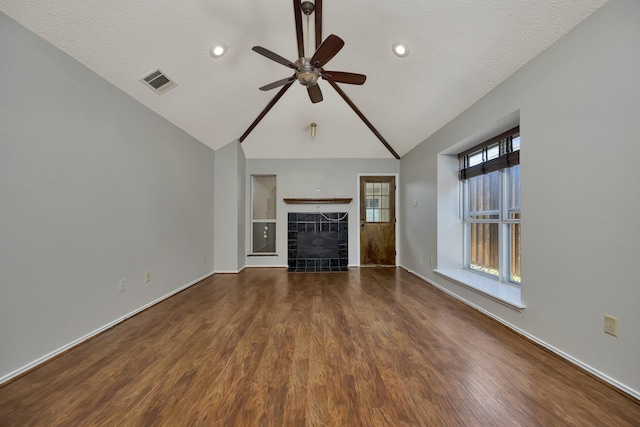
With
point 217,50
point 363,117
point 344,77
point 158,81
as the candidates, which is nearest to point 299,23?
point 344,77

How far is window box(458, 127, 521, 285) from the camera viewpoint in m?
2.82

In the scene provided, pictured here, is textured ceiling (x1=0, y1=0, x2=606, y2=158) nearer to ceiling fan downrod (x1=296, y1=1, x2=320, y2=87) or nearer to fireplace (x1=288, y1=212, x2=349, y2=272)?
ceiling fan downrod (x1=296, y1=1, x2=320, y2=87)

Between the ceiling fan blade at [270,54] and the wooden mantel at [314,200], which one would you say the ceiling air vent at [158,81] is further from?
the wooden mantel at [314,200]

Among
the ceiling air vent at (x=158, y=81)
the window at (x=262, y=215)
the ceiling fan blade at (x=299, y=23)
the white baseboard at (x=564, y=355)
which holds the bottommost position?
the white baseboard at (x=564, y=355)

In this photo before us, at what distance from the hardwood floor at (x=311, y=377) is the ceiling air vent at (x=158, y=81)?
2369 millimetres

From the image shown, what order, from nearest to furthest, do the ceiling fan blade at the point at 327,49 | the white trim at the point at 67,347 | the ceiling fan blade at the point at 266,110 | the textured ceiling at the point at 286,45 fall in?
the white trim at the point at 67,347 < the textured ceiling at the point at 286,45 < the ceiling fan blade at the point at 327,49 < the ceiling fan blade at the point at 266,110

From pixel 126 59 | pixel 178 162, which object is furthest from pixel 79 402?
pixel 178 162

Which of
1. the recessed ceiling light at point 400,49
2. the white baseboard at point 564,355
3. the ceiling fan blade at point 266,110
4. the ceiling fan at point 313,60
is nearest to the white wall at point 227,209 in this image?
the ceiling fan blade at point 266,110

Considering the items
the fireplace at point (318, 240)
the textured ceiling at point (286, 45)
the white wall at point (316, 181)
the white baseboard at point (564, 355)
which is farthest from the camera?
the white wall at point (316, 181)

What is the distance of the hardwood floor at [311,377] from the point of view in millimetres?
1275

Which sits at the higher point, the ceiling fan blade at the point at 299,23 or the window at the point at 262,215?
the ceiling fan blade at the point at 299,23

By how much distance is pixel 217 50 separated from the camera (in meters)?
2.63

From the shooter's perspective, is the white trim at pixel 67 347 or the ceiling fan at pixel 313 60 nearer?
the white trim at pixel 67 347

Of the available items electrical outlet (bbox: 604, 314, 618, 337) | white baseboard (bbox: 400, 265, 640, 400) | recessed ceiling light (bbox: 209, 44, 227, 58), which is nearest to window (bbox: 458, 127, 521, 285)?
white baseboard (bbox: 400, 265, 640, 400)
